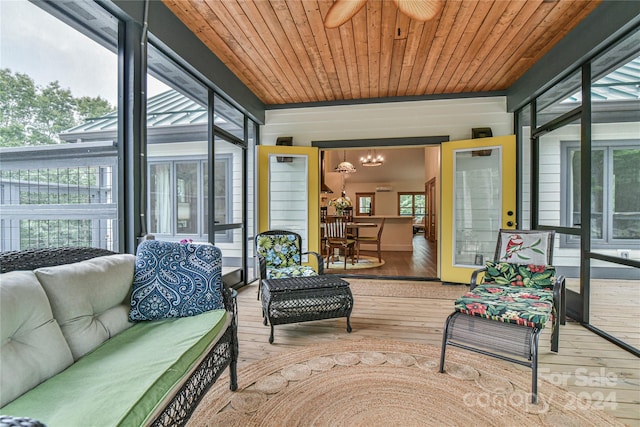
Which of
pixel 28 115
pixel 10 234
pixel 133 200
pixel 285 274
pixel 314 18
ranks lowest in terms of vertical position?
pixel 285 274

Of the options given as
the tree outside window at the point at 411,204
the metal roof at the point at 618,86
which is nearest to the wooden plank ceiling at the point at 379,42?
the metal roof at the point at 618,86

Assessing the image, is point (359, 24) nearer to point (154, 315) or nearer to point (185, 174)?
point (154, 315)

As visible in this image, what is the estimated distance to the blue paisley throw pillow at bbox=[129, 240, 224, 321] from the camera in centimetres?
174

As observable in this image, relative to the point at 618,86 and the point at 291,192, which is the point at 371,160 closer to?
the point at 291,192

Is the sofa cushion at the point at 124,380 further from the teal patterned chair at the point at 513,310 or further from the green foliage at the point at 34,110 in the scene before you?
the teal patterned chair at the point at 513,310

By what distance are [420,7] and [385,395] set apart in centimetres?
259

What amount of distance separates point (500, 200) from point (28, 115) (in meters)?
5.02

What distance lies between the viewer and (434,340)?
263 cm

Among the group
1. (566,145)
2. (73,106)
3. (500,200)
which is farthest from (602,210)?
(73,106)

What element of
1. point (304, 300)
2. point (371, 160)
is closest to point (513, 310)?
point (304, 300)

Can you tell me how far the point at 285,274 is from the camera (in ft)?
10.6

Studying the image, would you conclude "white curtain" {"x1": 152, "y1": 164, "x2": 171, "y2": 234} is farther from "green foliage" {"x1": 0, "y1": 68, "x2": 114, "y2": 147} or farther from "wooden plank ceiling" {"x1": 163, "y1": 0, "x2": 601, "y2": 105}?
"green foliage" {"x1": 0, "y1": 68, "x2": 114, "y2": 147}

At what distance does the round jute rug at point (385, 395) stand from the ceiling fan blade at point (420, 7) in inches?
100

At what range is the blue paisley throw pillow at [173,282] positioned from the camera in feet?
5.72
